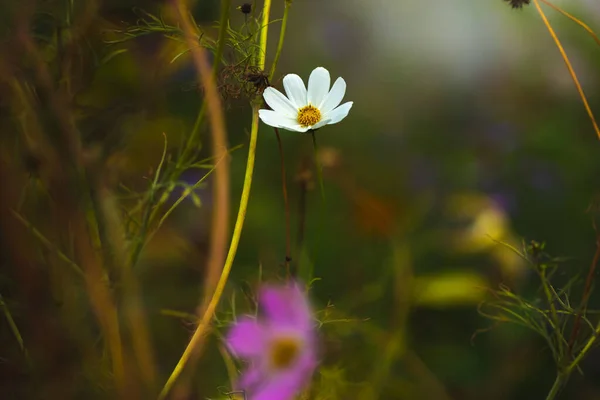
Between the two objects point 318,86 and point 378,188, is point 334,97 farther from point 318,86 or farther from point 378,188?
point 378,188

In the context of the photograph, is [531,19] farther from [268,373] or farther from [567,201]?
[268,373]

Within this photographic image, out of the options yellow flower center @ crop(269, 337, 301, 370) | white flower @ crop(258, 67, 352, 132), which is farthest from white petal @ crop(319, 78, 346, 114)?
yellow flower center @ crop(269, 337, 301, 370)

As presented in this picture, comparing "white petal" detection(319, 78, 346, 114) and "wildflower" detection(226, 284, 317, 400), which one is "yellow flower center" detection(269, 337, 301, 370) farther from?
"white petal" detection(319, 78, 346, 114)

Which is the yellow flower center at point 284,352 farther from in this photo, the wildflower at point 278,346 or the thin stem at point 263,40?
the thin stem at point 263,40

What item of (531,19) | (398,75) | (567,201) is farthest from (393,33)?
(567,201)

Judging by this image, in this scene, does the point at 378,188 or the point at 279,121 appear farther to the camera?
the point at 378,188

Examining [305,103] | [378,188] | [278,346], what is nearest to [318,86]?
[305,103]
